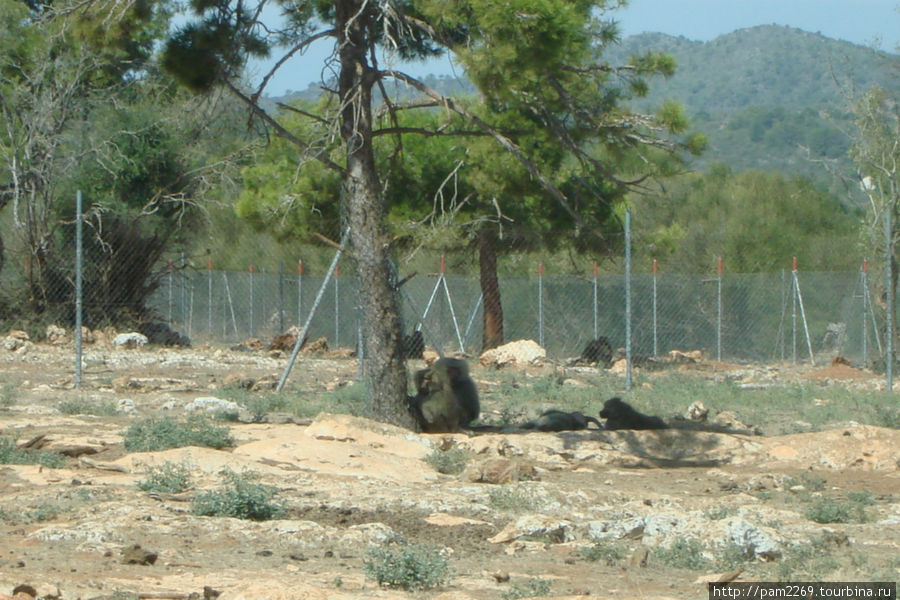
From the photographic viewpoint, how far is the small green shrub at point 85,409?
11.1m

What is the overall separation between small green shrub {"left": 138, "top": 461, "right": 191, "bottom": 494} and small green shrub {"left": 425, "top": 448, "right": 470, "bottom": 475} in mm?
2205

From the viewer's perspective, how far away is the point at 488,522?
6.98 meters

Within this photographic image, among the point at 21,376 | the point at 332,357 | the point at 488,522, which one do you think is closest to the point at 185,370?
the point at 21,376

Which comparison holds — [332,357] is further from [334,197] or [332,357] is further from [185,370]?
[185,370]

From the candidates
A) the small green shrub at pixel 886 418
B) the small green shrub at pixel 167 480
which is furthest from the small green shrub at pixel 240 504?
the small green shrub at pixel 886 418

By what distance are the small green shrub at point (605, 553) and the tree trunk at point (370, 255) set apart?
4.52 meters

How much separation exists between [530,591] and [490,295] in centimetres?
1671

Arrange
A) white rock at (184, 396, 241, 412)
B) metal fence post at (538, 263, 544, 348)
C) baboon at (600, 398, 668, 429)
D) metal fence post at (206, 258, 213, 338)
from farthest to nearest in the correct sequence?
metal fence post at (206, 258, 213, 338), metal fence post at (538, 263, 544, 348), white rock at (184, 396, 241, 412), baboon at (600, 398, 668, 429)

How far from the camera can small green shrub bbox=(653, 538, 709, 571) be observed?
19.5 ft

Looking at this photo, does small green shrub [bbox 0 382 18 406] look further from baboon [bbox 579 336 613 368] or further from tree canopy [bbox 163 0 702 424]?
baboon [bbox 579 336 613 368]

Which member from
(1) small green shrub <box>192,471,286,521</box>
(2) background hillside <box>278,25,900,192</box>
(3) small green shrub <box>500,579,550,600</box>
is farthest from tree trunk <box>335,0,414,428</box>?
(2) background hillside <box>278,25,900,192</box>

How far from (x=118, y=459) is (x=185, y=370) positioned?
798 centimetres

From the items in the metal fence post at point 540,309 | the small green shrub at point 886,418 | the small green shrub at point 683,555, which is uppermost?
the metal fence post at point 540,309

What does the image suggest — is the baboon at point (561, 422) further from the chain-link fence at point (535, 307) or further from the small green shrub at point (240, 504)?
the chain-link fence at point (535, 307)
